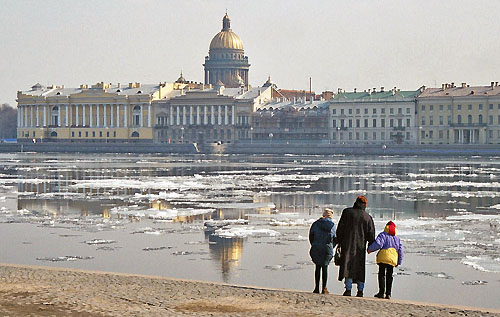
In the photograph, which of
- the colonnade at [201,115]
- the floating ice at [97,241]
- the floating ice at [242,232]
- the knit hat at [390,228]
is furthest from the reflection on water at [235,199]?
the colonnade at [201,115]

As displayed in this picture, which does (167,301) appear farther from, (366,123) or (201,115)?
(201,115)

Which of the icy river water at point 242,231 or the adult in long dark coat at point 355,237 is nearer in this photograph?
the adult in long dark coat at point 355,237

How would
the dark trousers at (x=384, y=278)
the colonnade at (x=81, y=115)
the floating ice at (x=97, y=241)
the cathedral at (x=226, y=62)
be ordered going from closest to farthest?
1. the dark trousers at (x=384, y=278)
2. the floating ice at (x=97, y=241)
3. the colonnade at (x=81, y=115)
4. the cathedral at (x=226, y=62)

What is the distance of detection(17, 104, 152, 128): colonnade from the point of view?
119625 mm

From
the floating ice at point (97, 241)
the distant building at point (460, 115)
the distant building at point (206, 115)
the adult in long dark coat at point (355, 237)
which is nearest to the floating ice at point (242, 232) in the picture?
the floating ice at point (97, 241)

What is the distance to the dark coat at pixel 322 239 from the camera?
11.2 metres

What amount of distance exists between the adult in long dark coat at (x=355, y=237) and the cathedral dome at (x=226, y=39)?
128493mm

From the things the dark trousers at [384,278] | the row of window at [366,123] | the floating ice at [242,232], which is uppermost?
the row of window at [366,123]

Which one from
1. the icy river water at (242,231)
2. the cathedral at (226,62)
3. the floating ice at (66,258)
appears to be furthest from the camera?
the cathedral at (226,62)

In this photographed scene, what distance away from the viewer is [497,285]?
513 inches

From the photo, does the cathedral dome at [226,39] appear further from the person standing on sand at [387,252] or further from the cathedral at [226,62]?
the person standing on sand at [387,252]

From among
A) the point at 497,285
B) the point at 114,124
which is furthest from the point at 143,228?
the point at 114,124

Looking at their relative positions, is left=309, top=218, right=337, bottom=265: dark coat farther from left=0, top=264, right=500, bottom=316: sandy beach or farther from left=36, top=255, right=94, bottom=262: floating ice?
left=36, top=255, right=94, bottom=262: floating ice

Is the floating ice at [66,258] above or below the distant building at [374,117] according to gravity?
below
